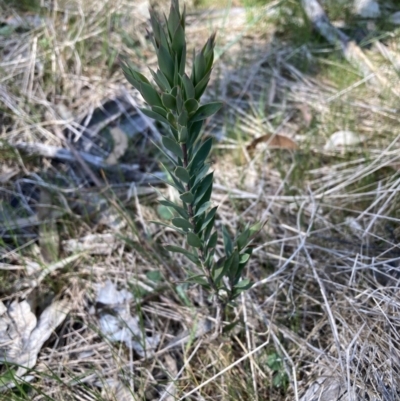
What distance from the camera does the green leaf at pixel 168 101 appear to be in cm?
78

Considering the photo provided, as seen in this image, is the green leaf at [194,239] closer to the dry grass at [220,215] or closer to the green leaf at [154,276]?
the dry grass at [220,215]

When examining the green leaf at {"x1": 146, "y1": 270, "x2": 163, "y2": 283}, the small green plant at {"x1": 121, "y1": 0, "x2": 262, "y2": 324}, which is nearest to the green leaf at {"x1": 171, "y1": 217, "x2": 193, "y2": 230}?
the small green plant at {"x1": 121, "y1": 0, "x2": 262, "y2": 324}

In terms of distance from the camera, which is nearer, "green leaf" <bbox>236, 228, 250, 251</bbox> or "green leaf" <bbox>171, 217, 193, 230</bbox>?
"green leaf" <bbox>171, 217, 193, 230</bbox>

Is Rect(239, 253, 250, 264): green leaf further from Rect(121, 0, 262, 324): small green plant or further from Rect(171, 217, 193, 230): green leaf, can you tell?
Rect(171, 217, 193, 230): green leaf

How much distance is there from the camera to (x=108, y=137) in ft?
6.68

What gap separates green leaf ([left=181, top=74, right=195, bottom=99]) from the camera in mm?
767

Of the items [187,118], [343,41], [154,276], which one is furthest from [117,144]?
[343,41]

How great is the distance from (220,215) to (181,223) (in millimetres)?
715

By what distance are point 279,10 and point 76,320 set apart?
2244 mm

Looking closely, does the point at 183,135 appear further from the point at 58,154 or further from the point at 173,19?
the point at 58,154

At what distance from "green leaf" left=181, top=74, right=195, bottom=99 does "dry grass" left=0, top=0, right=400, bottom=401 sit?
573mm

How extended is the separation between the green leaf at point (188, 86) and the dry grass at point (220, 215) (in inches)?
22.6

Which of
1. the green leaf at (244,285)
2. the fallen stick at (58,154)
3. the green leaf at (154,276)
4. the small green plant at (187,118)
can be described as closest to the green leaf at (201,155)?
the small green plant at (187,118)

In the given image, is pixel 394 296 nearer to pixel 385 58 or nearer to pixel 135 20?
pixel 385 58
